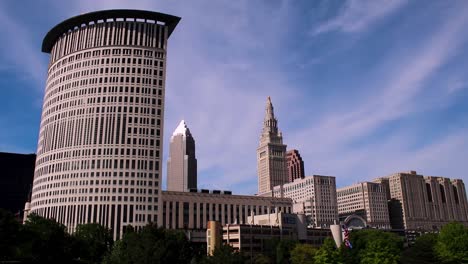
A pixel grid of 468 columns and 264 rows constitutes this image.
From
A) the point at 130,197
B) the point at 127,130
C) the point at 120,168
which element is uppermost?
the point at 127,130

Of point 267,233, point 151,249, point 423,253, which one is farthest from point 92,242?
point 423,253

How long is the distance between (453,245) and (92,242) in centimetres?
11678

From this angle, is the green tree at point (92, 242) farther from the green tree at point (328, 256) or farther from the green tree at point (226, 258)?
the green tree at point (328, 256)

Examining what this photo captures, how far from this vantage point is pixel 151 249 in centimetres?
11669

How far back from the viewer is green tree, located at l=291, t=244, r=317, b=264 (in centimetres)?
14150

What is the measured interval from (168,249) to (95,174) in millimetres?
85332

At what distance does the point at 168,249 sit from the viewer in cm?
12138

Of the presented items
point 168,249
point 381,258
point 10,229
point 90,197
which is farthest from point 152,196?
point 381,258

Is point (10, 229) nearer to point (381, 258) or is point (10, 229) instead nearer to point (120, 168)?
point (120, 168)

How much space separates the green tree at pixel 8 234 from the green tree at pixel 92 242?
31985 mm

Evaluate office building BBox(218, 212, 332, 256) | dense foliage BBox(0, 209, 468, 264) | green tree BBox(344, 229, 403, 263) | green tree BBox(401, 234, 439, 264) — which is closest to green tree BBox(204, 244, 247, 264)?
dense foliage BBox(0, 209, 468, 264)

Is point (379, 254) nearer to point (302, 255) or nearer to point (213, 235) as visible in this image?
point (302, 255)

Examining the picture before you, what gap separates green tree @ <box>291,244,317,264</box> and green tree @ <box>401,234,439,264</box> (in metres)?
29.3

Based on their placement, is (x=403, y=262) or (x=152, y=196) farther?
(x=152, y=196)
